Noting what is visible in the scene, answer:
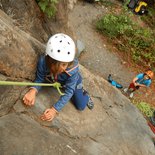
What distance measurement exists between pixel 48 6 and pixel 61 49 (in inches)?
140

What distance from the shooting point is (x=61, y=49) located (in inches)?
193

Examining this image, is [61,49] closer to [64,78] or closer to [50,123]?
[64,78]

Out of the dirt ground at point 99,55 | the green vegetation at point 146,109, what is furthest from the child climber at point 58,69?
the dirt ground at point 99,55

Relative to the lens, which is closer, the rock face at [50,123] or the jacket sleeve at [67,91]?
the rock face at [50,123]

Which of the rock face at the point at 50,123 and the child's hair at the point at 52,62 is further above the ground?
the child's hair at the point at 52,62

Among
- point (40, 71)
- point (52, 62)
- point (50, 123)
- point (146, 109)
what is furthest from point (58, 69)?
point (146, 109)

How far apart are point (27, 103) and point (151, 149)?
10.0ft

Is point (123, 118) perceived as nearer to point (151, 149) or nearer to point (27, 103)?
point (151, 149)

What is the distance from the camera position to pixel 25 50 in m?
5.01

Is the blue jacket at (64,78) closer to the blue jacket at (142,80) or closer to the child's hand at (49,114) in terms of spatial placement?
the child's hand at (49,114)

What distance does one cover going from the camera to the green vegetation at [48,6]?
26.7ft

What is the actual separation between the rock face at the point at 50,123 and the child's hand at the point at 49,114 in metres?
0.07

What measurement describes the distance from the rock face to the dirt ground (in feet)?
16.6

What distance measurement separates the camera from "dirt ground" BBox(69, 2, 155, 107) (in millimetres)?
12078
